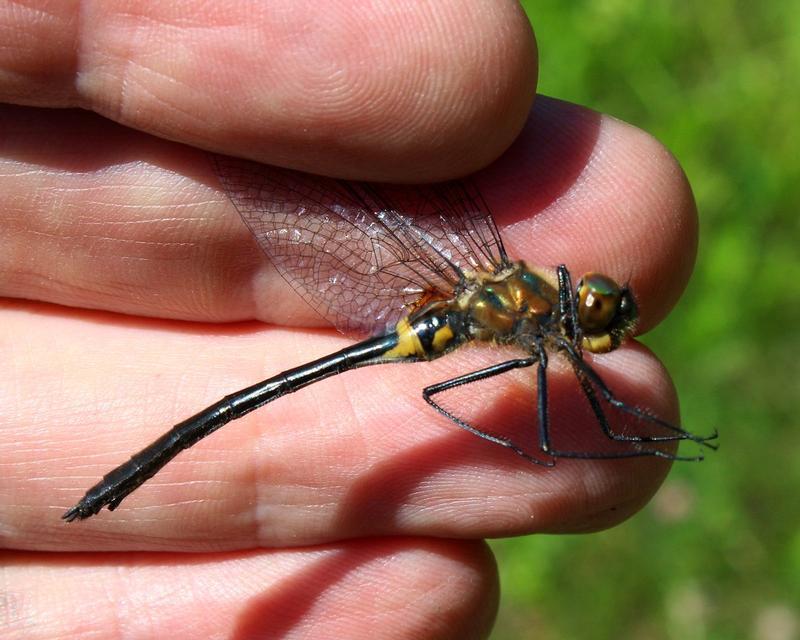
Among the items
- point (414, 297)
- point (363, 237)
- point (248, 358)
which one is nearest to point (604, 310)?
point (414, 297)

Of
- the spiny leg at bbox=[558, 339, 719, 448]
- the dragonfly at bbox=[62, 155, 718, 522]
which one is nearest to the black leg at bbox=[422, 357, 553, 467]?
the dragonfly at bbox=[62, 155, 718, 522]

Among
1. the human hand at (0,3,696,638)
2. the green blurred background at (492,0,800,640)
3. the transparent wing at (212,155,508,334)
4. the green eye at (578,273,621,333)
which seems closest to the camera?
the human hand at (0,3,696,638)

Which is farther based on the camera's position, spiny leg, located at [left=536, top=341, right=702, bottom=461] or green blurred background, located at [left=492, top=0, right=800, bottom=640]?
green blurred background, located at [left=492, top=0, right=800, bottom=640]

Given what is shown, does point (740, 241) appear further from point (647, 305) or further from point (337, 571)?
point (337, 571)

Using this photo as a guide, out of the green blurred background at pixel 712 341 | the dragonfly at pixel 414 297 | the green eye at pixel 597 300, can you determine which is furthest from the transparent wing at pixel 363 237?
the green blurred background at pixel 712 341

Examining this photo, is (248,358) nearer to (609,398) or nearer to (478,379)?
(478,379)

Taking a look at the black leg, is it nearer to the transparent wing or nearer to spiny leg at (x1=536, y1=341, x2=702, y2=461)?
spiny leg at (x1=536, y1=341, x2=702, y2=461)

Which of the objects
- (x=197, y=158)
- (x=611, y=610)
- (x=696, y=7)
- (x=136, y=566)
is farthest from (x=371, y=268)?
(x=696, y=7)

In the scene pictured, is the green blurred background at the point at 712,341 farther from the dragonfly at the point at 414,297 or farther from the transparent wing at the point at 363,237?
the transparent wing at the point at 363,237

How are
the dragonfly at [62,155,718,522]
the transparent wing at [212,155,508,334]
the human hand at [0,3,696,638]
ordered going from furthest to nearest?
1. the transparent wing at [212,155,508,334]
2. the dragonfly at [62,155,718,522]
3. the human hand at [0,3,696,638]
